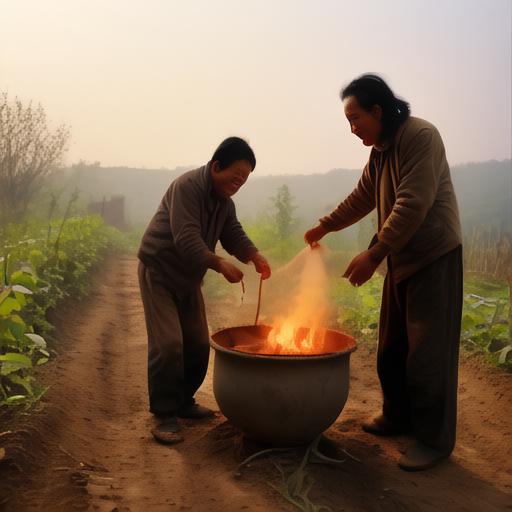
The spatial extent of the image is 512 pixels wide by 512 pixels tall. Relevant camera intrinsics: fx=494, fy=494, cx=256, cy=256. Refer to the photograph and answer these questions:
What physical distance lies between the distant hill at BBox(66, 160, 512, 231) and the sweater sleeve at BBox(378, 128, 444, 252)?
896 centimetres

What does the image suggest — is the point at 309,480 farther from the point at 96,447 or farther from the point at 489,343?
the point at 489,343

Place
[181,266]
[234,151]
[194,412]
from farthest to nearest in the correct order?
[194,412] → [181,266] → [234,151]

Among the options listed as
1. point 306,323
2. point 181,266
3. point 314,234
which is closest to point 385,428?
point 306,323

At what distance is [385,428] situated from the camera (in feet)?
12.4

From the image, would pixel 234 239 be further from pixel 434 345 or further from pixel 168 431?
pixel 434 345

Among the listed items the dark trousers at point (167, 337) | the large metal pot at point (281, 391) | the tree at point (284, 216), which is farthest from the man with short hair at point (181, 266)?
the tree at point (284, 216)

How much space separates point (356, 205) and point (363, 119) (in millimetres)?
814

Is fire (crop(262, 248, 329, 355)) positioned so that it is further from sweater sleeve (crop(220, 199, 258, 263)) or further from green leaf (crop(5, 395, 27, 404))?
green leaf (crop(5, 395, 27, 404))

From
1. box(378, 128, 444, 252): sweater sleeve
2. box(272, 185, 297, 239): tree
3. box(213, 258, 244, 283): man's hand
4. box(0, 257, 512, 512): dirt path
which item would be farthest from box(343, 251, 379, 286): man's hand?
box(272, 185, 297, 239): tree

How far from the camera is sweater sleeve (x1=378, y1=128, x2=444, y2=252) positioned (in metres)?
3.01

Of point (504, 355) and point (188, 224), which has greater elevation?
point (188, 224)

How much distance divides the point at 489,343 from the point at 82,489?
13.6 feet

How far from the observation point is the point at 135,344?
20.7 ft

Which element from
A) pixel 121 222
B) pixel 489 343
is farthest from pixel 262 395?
pixel 121 222
